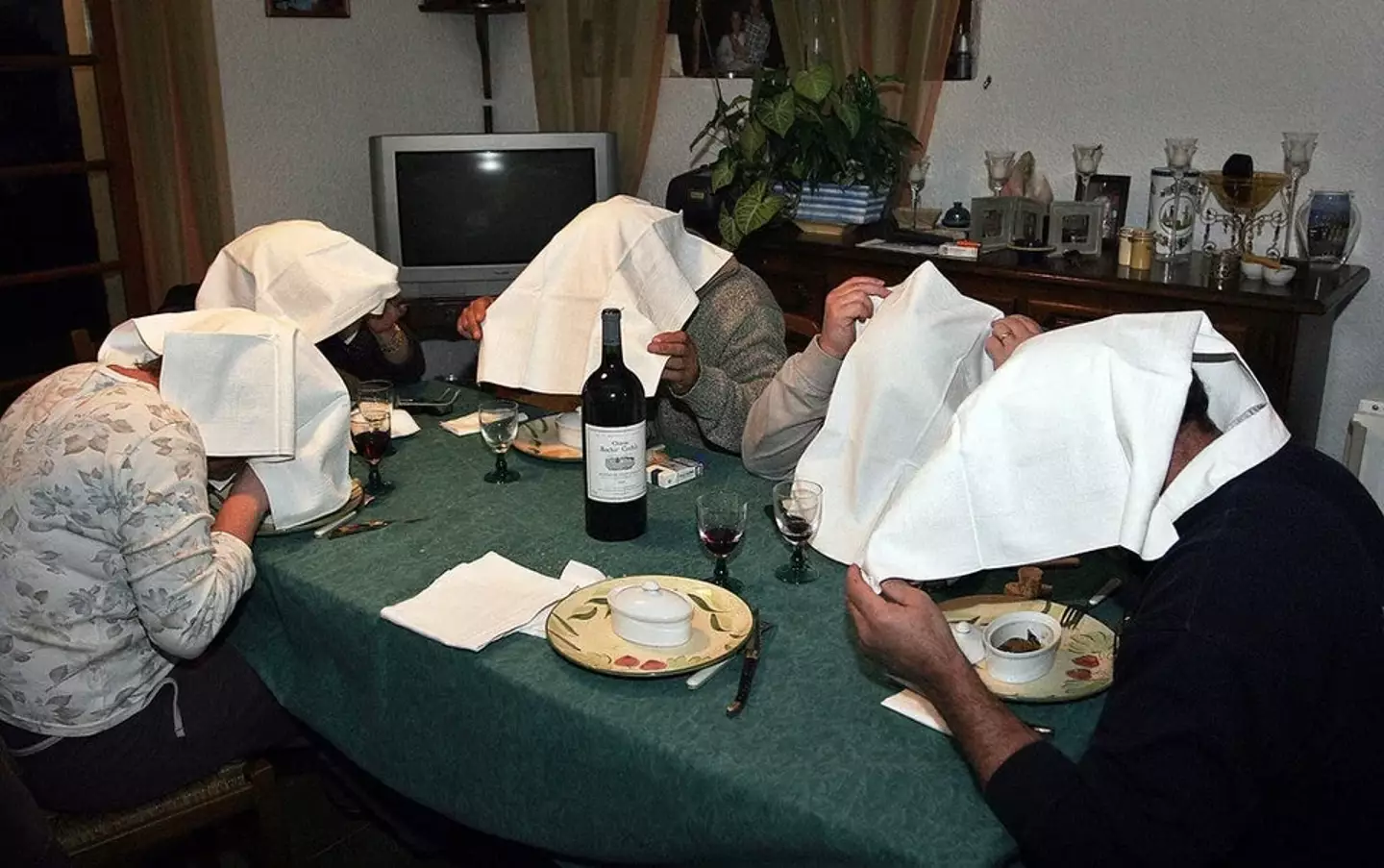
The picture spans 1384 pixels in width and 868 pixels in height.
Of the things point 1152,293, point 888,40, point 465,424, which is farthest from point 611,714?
point 888,40

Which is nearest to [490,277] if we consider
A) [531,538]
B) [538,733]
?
[531,538]

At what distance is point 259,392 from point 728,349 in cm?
94

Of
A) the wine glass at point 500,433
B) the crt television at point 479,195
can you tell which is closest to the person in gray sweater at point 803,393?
the wine glass at point 500,433

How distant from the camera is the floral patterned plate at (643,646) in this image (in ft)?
4.66

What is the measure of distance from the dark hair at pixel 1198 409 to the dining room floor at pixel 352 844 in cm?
137

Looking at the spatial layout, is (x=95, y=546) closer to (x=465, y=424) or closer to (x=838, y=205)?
(x=465, y=424)

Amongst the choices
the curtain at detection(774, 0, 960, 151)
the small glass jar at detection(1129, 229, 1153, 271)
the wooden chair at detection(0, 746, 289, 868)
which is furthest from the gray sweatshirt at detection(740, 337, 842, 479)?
the curtain at detection(774, 0, 960, 151)

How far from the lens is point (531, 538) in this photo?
1.81m

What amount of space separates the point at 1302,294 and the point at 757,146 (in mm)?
1463

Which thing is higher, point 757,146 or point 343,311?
point 757,146

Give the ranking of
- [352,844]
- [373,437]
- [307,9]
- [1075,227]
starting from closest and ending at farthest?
[373,437] < [352,844] < [1075,227] < [307,9]

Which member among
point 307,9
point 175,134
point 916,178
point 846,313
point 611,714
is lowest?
point 611,714

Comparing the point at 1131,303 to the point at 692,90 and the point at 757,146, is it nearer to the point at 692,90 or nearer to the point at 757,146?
the point at 757,146

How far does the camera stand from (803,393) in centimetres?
198
